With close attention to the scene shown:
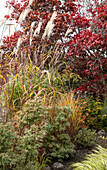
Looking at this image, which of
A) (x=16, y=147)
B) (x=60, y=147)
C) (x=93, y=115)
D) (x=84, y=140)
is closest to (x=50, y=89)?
(x=84, y=140)

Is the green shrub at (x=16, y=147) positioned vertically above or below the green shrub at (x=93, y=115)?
above

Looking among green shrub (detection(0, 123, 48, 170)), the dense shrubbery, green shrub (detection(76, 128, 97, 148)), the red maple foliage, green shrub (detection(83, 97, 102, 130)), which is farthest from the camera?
the red maple foliage

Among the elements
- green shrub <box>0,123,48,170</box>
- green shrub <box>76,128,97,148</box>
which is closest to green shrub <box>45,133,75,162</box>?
green shrub <box>76,128,97,148</box>

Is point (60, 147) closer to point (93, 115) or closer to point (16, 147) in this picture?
point (16, 147)

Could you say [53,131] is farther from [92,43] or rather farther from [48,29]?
[92,43]

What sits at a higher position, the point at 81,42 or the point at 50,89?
the point at 81,42

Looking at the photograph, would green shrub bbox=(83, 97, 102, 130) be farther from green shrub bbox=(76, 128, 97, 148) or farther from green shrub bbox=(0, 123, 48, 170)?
green shrub bbox=(0, 123, 48, 170)

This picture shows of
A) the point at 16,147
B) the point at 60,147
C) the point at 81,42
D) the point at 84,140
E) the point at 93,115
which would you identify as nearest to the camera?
the point at 16,147

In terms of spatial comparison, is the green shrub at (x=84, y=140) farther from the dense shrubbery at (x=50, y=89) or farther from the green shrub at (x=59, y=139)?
the green shrub at (x=59, y=139)

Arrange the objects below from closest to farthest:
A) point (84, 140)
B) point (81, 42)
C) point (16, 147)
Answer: point (16, 147) → point (84, 140) → point (81, 42)

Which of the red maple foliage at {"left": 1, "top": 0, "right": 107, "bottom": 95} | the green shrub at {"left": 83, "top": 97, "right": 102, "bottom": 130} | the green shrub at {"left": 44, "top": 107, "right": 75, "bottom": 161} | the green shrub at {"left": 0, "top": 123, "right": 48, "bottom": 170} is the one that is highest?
the red maple foliage at {"left": 1, "top": 0, "right": 107, "bottom": 95}

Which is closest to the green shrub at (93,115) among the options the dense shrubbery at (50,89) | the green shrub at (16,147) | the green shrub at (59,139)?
the dense shrubbery at (50,89)

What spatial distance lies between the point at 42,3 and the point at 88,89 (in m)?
3.51

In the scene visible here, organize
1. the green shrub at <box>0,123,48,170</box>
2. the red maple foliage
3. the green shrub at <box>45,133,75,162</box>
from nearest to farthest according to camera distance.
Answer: the green shrub at <box>0,123,48,170</box>
the green shrub at <box>45,133,75,162</box>
the red maple foliage
